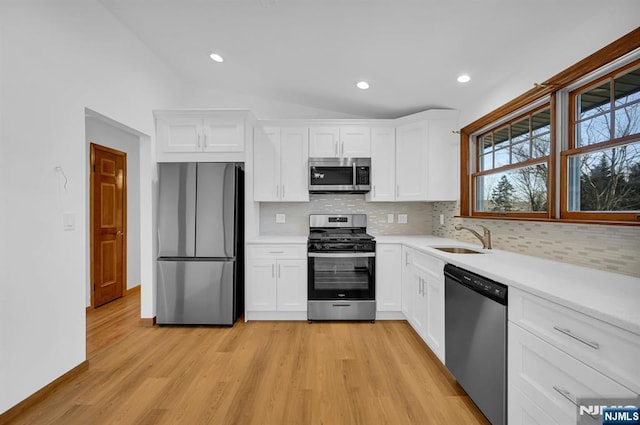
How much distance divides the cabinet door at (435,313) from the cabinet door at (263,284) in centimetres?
159

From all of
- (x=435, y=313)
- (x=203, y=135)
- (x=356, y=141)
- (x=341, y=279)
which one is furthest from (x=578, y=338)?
(x=203, y=135)

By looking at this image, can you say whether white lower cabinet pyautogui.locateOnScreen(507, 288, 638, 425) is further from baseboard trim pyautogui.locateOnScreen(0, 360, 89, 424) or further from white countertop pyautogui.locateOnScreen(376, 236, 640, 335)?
baseboard trim pyautogui.locateOnScreen(0, 360, 89, 424)

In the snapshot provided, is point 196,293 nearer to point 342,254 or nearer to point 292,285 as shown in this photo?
point 292,285

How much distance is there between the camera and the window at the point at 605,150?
4.78 ft

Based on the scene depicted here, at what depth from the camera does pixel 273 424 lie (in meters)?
1.57

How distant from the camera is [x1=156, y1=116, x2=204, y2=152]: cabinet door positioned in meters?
3.00

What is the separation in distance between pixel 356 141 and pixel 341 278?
165 cm

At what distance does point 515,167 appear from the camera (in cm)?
232

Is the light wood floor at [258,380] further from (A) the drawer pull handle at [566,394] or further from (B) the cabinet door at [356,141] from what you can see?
(B) the cabinet door at [356,141]

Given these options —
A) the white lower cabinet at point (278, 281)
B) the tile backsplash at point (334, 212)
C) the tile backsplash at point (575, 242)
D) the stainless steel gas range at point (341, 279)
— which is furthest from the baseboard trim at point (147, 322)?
the tile backsplash at point (575, 242)

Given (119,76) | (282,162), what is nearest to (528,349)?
(282,162)

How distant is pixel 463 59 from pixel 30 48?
3.06 metres

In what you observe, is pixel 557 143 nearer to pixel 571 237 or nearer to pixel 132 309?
pixel 571 237

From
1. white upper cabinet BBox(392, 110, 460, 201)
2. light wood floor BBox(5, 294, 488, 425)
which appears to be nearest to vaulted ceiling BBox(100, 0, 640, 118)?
white upper cabinet BBox(392, 110, 460, 201)
